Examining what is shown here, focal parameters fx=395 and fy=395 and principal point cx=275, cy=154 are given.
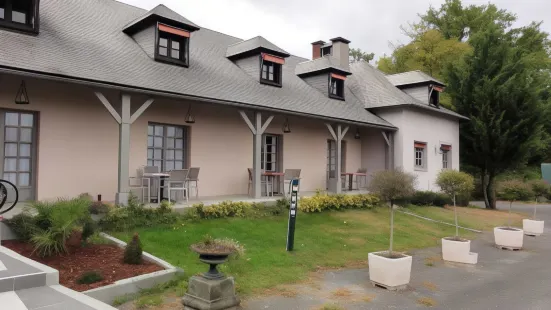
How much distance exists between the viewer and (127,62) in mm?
9711

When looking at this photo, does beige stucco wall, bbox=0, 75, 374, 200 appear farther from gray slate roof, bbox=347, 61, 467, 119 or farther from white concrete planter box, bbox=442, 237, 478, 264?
white concrete planter box, bbox=442, 237, 478, 264

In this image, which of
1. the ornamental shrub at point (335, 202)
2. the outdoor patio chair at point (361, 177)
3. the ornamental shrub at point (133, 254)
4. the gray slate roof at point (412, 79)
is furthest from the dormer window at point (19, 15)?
the gray slate roof at point (412, 79)

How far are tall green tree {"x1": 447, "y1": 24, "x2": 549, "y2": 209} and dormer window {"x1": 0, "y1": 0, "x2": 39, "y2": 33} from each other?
16.5 metres

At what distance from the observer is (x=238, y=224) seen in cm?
854

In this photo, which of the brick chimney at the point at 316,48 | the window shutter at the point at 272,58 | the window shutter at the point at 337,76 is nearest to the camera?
the window shutter at the point at 272,58

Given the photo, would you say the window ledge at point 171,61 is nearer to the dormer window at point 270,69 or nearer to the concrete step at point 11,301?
the dormer window at point 270,69

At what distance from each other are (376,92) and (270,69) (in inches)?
219

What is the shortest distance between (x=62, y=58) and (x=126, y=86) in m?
1.47

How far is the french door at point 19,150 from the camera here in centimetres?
799

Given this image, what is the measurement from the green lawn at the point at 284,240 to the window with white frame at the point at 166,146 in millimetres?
2823

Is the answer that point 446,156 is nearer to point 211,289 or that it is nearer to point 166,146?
point 166,146

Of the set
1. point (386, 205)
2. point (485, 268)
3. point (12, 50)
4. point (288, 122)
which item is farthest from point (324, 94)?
point (12, 50)

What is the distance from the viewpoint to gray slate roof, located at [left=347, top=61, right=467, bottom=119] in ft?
52.2

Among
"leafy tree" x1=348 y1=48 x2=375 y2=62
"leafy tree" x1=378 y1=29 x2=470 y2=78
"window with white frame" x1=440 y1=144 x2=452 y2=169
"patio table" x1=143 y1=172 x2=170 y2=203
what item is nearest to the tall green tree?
"window with white frame" x1=440 y1=144 x2=452 y2=169
